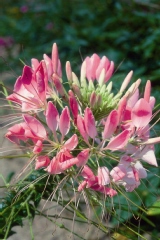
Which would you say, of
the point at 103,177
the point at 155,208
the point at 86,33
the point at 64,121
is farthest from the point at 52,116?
the point at 86,33

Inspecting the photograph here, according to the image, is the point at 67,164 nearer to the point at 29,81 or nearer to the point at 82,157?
the point at 82,157

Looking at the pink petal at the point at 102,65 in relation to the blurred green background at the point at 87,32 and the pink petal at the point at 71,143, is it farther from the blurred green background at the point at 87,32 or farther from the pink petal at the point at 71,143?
the blurred green background at the point at 87,32

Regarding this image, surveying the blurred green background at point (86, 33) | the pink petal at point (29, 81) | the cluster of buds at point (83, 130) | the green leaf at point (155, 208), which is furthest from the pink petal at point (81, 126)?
the blurred green background at point (86, 33)

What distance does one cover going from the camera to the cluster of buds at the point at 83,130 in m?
0.79

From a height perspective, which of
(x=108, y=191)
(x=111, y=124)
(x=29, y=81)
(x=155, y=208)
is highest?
(x=29, y=81)

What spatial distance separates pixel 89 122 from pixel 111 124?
0.12 ft

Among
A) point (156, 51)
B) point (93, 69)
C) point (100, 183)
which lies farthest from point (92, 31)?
point (100, 183)

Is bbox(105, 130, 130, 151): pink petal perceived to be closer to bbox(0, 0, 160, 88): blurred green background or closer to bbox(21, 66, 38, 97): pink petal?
bbox(21, 66, 38, 97): pink petal

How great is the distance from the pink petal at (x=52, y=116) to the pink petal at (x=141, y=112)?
0.12 meters

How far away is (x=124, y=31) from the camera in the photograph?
225 cm

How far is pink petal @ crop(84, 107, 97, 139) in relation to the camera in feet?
2.55

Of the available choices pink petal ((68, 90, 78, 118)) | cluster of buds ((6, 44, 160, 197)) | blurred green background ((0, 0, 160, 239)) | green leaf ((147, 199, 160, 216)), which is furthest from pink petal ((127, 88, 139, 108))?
blurred green background ((0, 0, 160, 239))

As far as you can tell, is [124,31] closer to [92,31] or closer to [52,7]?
[92,31]

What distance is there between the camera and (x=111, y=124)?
2.61 feet
